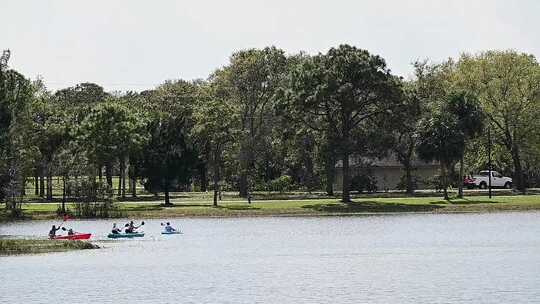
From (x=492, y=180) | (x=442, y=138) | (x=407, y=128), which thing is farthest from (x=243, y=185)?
(x=492, y=180)

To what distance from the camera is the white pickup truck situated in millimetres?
125938

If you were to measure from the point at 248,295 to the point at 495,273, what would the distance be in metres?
12.9

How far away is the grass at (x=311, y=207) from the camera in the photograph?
9606cm

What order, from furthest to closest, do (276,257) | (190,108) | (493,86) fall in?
(190,108) < (493,86) < (276,257)

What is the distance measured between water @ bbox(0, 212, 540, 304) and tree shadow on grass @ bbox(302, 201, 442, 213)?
11817 mm

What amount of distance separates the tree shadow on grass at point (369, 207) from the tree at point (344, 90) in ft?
9.66

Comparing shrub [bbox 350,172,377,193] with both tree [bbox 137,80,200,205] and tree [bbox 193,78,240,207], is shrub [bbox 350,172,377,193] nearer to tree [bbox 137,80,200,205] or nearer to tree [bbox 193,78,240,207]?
tree [bbox 193,78,240,207]

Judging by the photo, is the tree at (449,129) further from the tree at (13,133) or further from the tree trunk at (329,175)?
the tree at (13,133)

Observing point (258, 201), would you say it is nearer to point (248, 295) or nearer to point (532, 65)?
point (532, 65)

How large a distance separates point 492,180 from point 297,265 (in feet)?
239

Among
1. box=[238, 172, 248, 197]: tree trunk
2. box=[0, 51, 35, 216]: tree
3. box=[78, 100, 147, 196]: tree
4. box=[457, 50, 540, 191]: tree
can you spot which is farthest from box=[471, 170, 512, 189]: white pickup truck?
box=[0, 51, 35, 216]: tree

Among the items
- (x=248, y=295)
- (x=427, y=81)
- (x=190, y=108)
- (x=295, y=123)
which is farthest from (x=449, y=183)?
(x=248, y=295)

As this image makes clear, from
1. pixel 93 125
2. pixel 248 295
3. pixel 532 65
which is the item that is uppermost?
pixel 532 65

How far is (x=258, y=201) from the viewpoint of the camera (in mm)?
108188
